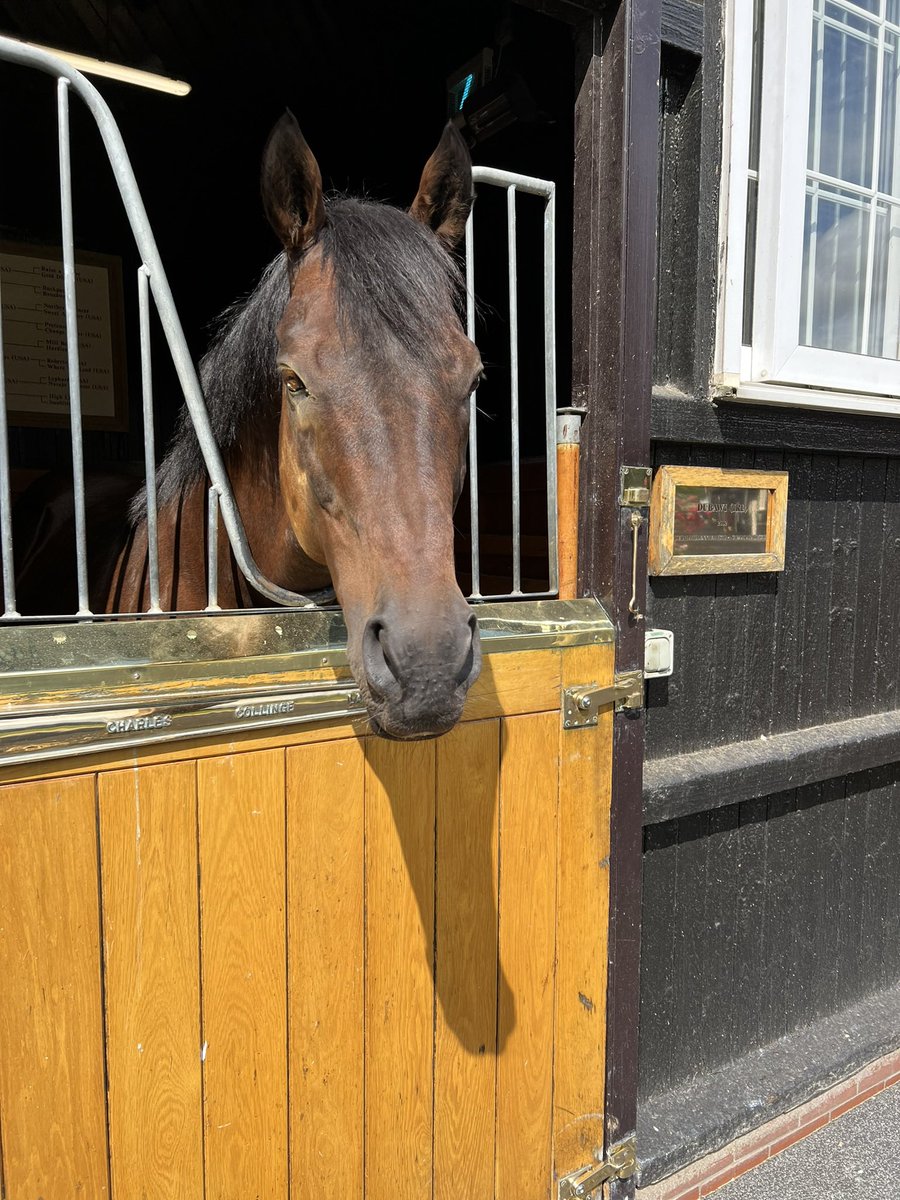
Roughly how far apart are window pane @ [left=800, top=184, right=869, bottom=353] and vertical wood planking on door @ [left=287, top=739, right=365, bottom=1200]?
199cm

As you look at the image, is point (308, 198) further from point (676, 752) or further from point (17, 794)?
point (676, 752)

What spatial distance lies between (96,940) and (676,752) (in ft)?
5.16

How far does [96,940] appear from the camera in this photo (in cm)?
128

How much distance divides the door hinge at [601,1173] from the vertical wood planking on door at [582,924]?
0.07 feet

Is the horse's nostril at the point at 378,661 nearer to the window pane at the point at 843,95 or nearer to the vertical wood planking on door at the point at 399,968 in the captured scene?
the vertical wood planking on door at the point at 399,968

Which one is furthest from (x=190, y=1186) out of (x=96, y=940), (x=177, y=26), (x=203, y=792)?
(x=177, y=26)

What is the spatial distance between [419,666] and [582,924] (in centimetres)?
117

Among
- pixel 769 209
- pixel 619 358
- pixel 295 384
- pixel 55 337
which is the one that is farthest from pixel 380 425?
pixel 55 337

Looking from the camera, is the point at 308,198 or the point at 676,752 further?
the point at 676,752

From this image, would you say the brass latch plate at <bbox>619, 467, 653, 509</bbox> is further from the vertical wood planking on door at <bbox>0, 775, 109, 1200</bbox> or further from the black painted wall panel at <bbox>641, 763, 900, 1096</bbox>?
the vertical wood planking on door at <bbox>0, 775, 109, 1200</bbox>

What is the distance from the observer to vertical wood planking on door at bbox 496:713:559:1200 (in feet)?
5.79

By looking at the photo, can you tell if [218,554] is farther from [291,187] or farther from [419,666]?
[419,666]

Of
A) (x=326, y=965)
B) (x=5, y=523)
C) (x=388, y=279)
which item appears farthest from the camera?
(x=326, y=965)

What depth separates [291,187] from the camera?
1389 millimetres
